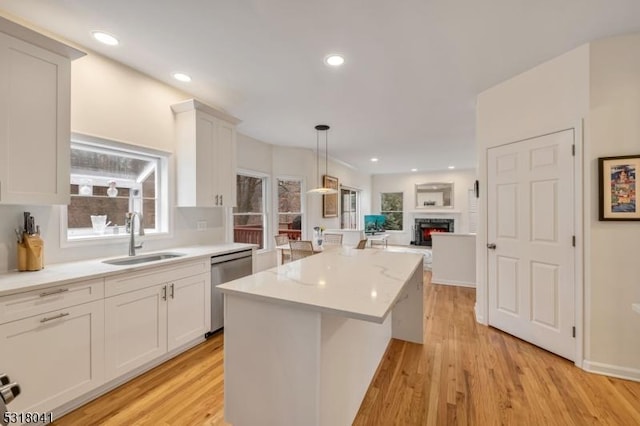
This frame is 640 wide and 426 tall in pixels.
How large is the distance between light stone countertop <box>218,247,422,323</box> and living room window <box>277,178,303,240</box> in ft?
10.8

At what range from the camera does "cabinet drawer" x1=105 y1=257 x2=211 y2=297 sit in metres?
2.09

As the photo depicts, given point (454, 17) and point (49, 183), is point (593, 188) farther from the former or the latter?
point (49, 183)

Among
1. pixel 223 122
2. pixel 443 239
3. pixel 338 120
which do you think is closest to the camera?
pixel 223 122

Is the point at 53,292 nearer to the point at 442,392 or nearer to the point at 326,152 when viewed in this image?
the point at 442,392

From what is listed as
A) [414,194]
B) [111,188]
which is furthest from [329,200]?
[111,188]

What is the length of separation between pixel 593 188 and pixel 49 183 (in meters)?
4.23

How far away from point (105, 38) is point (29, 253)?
1725mm

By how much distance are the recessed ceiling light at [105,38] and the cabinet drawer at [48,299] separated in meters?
1.87

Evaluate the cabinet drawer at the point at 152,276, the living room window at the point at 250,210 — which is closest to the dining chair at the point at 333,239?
the living room window at the point at 250,210

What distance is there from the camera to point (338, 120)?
422 cm

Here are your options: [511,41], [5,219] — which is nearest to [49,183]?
[5,219]

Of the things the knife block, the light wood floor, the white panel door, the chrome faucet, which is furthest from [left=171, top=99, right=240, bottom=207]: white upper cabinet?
the white panel door

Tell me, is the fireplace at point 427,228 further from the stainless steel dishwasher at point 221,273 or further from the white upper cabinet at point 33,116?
the white upper cabinet at point 33,116

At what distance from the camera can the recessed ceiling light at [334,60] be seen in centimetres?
247
